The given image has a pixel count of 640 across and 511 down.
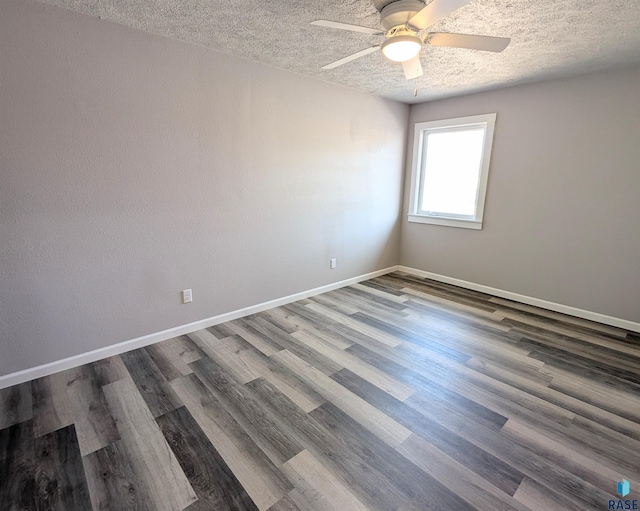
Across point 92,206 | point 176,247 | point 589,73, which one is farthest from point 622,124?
point 92,206

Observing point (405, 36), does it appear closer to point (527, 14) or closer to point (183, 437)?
point (527, 14)

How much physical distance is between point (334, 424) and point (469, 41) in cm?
233

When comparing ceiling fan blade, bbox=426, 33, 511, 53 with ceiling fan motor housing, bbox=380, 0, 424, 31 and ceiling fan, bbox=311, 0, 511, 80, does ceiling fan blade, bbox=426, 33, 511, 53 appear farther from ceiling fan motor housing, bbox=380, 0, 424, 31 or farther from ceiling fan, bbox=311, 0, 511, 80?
ceiling fan motor housing, bbox=380, 0, 424, 31

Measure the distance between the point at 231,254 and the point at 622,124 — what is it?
3.82m

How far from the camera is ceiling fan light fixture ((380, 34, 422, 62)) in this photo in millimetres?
1745

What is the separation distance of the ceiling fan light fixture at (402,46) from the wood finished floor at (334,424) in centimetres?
210

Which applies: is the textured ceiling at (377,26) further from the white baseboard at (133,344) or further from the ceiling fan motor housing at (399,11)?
the white baseboard at (133,344)

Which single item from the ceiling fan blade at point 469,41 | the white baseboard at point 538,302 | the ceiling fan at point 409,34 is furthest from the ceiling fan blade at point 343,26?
the white baseboard at point 538,302

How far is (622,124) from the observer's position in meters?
2.85

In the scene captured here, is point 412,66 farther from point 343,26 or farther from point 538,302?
point 538,302

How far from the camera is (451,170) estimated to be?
4.21m

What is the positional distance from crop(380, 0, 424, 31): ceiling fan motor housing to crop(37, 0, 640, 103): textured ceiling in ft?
0.32

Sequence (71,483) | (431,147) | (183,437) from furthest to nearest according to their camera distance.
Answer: (431,147) → (183,437) → (71,483)

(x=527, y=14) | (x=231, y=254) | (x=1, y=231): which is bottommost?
(x=231, y=254)
